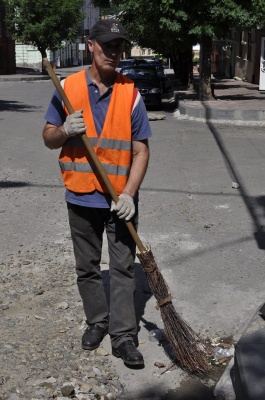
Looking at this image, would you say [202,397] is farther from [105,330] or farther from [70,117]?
[70,117]

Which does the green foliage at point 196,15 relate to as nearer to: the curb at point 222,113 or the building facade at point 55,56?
the curb at point 222,113

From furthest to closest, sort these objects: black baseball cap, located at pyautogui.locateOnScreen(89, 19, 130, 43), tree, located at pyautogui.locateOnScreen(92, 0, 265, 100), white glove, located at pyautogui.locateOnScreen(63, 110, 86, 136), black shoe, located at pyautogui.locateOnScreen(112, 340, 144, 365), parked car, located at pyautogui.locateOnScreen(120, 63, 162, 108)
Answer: parked car, located at pyautogui.locateOnScreen(120, 63, 162, 108)
tree, located at pyautogui.locateOnScreen(92, 0, 265, 100)
black shoe, located at pyautogui.locateOnScreen(112, 340, 144, 365)
black baseball cap, located at pyautogui.locateOnScreen(89, 19, 130, 43)
white glove, located at pyautogui.locateOnScreen(63, 110, 86, 136)

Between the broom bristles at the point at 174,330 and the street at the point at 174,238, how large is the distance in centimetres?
10

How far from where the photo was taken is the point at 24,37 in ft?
172

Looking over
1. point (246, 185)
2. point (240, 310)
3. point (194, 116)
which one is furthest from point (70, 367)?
point (194, 116)

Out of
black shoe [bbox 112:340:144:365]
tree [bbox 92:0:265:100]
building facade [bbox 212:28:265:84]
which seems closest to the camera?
black shoe [bbox 112:340:144:365]

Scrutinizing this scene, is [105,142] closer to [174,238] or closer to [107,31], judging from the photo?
[107,31]

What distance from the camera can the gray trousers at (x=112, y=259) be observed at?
429 centimetres

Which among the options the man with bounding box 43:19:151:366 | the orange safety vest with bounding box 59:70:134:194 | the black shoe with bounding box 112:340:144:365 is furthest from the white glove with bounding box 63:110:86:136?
the black shoe with bounding box 112:340:144:365

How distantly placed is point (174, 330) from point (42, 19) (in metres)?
49.9

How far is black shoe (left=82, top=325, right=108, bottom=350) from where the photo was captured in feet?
14.7

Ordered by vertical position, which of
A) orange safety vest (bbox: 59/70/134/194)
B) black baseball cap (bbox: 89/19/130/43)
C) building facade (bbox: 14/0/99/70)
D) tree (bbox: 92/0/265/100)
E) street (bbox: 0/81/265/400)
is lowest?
building facade (bbox: 14/0/99/70)

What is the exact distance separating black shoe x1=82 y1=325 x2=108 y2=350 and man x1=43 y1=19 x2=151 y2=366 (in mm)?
145

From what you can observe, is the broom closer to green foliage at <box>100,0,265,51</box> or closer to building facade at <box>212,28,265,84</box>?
green foliage at <box>100,0,265,51</box>
